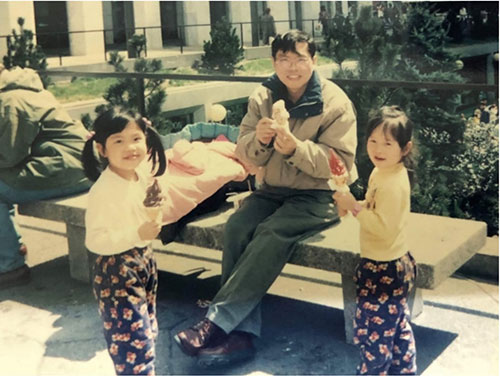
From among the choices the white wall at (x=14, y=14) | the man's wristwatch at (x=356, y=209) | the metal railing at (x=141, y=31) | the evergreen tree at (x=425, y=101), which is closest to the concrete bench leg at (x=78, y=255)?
the metal railing at (x=141, y=31)

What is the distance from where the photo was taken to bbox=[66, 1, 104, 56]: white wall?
2.69 meters

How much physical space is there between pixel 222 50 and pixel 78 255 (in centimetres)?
97

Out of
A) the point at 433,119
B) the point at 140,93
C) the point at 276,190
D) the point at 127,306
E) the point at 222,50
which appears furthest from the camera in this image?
the point at 140,93

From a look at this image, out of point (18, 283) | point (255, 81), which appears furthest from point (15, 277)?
point (255, 81)

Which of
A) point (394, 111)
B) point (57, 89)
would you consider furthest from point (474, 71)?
point (57, 89)

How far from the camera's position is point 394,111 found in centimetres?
197

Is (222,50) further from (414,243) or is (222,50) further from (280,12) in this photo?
(414,243)

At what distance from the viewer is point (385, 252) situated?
2.02 m

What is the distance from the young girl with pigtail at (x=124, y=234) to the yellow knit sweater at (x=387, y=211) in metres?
0.55

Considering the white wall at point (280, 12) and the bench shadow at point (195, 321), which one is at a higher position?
the white wall at point (280, 12)

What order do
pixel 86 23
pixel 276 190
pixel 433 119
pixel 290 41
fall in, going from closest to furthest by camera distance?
pixel 290 41, pixel 276 190, pixel 433 119, pixel 86 23

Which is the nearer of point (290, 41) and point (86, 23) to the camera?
point (290, 41)

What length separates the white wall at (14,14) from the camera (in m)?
2.78

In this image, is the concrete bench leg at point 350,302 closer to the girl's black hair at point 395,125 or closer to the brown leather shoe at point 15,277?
the girl's black hair at point 395,125
